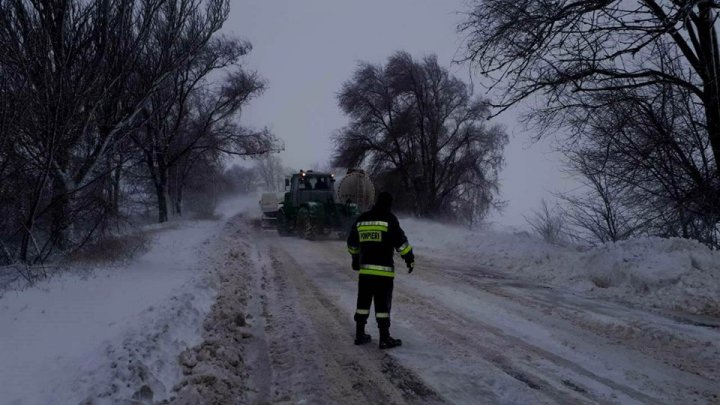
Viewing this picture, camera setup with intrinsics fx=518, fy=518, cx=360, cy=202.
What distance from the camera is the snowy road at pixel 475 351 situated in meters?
4.68

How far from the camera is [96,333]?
550 cm

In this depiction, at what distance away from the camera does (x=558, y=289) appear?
32.8ft

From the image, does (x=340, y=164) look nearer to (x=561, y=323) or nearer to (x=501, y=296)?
(x=501, y=296)

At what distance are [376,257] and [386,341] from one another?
102 cm

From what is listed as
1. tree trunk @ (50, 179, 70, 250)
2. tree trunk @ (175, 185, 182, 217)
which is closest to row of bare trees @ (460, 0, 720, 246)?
tree trunk @ (50, 179, 70, 250)

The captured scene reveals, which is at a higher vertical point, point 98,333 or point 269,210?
point 269,210

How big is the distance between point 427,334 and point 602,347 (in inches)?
80.8

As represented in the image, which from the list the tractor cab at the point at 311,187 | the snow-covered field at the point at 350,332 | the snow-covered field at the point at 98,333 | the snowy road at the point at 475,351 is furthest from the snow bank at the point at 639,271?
the tractor cab at the point at 311,187

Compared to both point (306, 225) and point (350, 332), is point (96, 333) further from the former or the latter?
point (306, 225)

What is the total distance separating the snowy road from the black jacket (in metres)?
0.91

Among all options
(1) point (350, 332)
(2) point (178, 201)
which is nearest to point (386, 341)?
(1) point (350, 332)

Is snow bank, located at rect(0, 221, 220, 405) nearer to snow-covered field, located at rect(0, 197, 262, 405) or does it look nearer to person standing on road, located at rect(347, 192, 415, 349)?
snow-covered field, located at rect(0, 197, 262, 405)

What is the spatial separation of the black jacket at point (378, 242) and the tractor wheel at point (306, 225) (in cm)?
1401

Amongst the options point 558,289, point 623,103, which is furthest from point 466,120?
point 558,289
